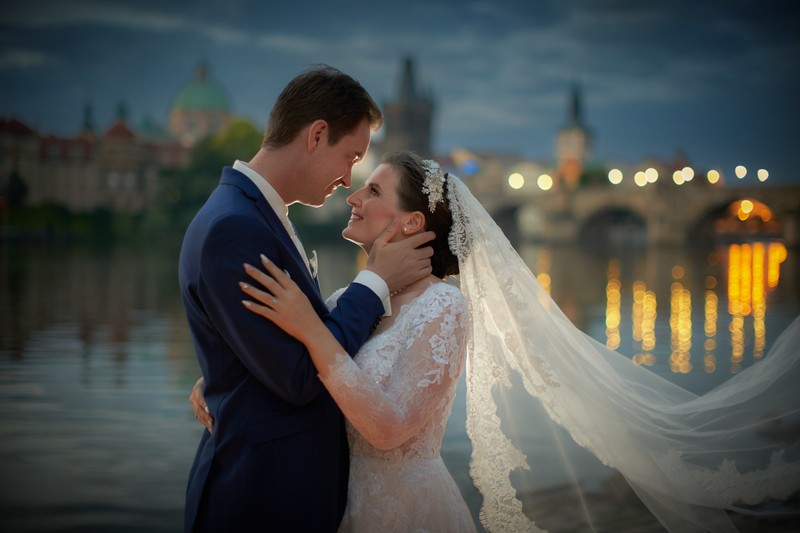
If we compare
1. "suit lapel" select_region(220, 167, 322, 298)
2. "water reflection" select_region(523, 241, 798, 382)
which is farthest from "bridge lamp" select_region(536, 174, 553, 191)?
"suit lapel" select_region(220, 167, 322, 298)

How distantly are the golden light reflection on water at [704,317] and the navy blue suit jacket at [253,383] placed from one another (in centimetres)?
810

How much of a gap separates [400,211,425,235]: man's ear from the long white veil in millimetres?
166

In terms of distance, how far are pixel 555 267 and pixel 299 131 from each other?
30.0m

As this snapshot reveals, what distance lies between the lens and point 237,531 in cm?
218

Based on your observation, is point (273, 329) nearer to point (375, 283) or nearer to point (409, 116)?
point (375, 283)

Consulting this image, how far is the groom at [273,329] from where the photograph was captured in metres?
2.07

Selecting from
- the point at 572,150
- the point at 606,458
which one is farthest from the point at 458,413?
the point at 572,150

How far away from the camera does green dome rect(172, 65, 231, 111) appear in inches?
3615

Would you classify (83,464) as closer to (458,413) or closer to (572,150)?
(458,413)

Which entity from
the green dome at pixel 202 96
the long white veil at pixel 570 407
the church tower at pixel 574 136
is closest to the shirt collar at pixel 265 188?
the long white veil at pixel 570 407

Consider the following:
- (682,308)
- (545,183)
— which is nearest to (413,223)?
(682,308)

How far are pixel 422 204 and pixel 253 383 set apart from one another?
832mm

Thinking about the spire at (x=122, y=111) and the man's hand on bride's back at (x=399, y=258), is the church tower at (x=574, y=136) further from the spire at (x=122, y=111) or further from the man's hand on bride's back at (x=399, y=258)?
the man's hand on bride's back at (x=399, y=258)

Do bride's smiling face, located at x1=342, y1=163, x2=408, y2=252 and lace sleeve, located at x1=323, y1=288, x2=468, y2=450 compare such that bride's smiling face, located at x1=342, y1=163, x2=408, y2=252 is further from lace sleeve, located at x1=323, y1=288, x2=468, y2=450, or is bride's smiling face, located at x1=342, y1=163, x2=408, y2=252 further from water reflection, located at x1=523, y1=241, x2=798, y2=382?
water reflection, located at x1=523, y1=241, x2=798, y2=382
